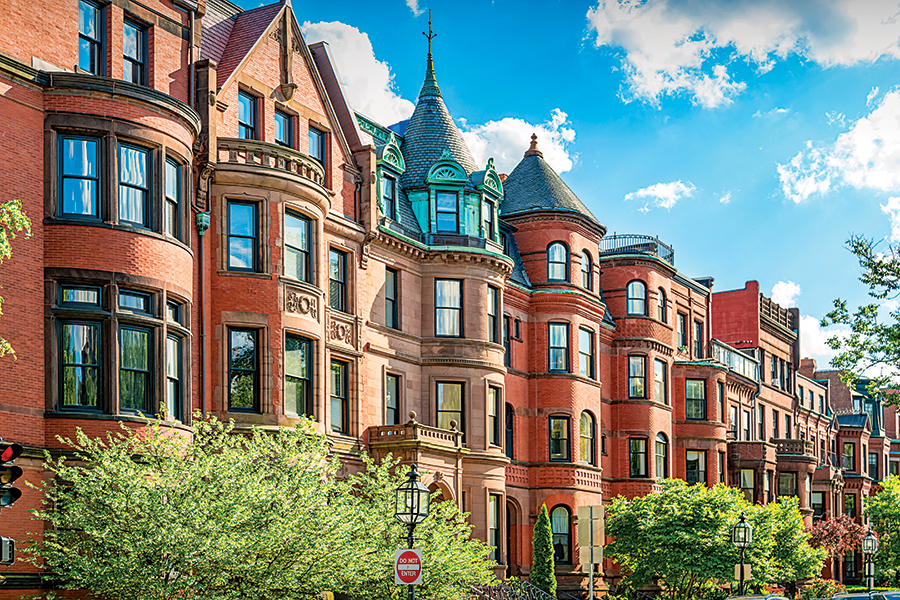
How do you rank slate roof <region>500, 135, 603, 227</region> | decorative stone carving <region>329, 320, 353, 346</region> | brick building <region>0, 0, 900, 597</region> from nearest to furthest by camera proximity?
brick building <region>0, 0, 900, 597</region>
decorative stone carving <region>329, 320, 353, 346</region>
slate roof <region>500, 135, 603, 227</region>

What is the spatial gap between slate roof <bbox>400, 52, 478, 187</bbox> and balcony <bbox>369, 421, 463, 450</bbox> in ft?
29.8

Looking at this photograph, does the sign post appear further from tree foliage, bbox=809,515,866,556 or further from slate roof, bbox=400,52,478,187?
tree foliage, bbox=809,515,866,556

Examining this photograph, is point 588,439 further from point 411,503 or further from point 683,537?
point 411,503

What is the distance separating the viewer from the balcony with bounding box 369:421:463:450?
34.0m

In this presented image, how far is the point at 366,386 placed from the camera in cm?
3531

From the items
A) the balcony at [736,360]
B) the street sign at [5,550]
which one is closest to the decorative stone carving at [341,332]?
the street sign at [5,550]

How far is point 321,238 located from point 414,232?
7592 millimetres

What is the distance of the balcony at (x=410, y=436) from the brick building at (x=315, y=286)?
0.30 feet

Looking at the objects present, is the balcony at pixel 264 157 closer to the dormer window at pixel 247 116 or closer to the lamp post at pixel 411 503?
the dormer window at pixel 247 116

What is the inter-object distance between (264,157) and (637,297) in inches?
989

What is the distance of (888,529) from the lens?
71.5m

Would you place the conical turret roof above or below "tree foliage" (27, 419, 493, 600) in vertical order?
above

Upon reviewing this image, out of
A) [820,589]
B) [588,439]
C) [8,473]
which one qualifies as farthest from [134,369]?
[820,589]

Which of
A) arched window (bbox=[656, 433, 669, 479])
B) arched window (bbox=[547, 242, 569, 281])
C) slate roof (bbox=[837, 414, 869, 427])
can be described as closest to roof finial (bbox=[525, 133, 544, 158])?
arched window (bbox=[547, 242, 569, 281])
